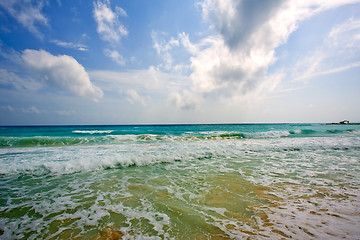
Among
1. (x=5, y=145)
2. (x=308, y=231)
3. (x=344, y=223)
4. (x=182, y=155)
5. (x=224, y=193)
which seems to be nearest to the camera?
(x=308, y=231)

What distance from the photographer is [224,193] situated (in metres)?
4.56

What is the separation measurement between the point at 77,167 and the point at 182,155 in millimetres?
5416

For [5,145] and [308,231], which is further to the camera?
[5,145]

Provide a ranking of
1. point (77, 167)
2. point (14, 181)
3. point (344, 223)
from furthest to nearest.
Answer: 1. point (77, 167)
2. point (14, 181)
3. point (344, 223)

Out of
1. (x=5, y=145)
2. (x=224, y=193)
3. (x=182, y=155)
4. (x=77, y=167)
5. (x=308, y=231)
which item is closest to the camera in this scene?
(x=308, y=231)

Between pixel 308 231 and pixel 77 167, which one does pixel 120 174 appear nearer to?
pixel 77 167

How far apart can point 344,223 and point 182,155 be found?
7575 mm

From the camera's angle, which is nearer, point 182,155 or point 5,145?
point 182,155

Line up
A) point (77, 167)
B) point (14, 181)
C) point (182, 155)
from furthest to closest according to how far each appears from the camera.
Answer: point (182, 155) → point (77, 167) → point (14, 181)

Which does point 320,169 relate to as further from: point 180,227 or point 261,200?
point 180,227

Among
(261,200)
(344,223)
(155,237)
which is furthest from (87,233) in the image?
(344,223)

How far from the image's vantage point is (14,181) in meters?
5.94

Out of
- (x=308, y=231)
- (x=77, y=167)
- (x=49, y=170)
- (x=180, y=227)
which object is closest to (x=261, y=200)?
(x=308, y=231)

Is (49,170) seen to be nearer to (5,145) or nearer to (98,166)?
(98,166)
